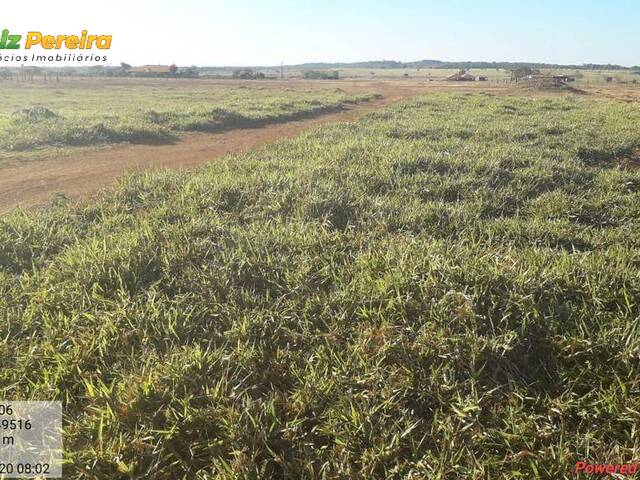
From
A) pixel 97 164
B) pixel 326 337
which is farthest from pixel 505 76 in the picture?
pixel 326 337

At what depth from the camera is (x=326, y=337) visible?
2.88 metres

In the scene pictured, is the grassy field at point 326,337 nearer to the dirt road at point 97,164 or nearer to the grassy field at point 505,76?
the dirt road at point 97,164

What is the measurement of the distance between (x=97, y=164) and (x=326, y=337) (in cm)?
791

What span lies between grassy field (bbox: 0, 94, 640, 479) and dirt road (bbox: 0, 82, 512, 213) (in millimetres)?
2129

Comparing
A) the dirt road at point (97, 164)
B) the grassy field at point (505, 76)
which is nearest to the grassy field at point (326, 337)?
the dirt road at point (97, 164)

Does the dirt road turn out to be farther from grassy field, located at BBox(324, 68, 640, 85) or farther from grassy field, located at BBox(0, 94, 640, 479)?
grassy field, located at BBox(324, 68, 640, 85)

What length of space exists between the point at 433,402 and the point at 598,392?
0.92 meters

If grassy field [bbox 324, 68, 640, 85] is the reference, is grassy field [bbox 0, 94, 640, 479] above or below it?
below

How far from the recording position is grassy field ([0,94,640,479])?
218cm

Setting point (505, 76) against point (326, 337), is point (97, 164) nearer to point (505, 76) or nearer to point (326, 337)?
point (326, 337)

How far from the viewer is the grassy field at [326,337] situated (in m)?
2.18

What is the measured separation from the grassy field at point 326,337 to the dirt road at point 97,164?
2129 millimetres

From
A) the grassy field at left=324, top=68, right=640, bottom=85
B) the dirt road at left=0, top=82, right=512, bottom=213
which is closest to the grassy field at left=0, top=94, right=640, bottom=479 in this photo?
the dirt road at left=0, top=82, right=512, bottom=213

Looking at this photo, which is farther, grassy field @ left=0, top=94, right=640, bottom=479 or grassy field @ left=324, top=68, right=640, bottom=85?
grassy field @ left=324, top=68, right=640, bottom=85
